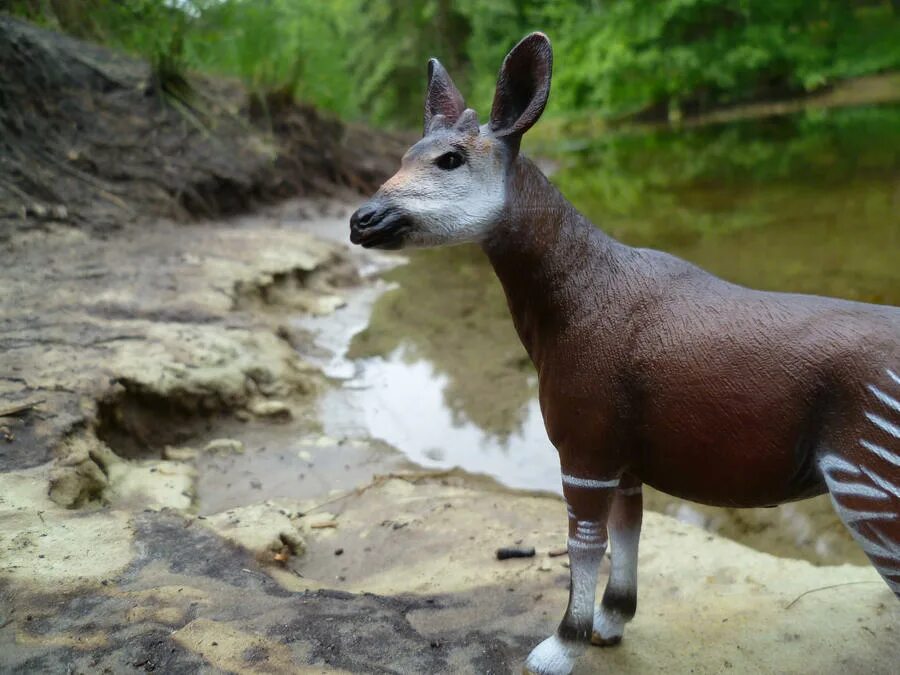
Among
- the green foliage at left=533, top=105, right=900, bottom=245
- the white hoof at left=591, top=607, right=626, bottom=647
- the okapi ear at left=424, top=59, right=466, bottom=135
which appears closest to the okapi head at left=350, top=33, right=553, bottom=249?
the okapi ear at left=424, top=59, right=466, bottom=135

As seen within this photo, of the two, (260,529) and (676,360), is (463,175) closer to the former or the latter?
(676,360)

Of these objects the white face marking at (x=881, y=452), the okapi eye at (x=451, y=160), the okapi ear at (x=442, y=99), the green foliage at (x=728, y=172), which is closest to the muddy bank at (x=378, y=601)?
the white face marking at (x=881, y=452)

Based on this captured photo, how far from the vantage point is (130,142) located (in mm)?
9367

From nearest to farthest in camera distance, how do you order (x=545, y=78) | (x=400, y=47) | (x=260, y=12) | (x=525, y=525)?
1. (x=545, y=78)
2. (x=525, y=525)
3. (x=260, y=12)
4. (x=400, y=47)

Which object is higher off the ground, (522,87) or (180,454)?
(522,87)

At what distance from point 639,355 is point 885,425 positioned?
2.28 feet

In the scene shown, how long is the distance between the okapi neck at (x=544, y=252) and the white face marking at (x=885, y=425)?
35.1 inches

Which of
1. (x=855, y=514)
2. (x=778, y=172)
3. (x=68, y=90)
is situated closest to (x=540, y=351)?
(x=855, y=514)

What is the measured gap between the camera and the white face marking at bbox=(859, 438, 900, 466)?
1978mm

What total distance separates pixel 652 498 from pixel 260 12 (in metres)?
9.81

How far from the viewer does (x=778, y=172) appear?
1303 centimetres

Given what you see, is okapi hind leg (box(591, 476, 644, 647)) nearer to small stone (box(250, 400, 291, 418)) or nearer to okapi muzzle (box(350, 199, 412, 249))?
okapi muzzle (box(350, 199, 412, 249))

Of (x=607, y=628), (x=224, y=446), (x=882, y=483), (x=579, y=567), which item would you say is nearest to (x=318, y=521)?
(x=224, y=446)

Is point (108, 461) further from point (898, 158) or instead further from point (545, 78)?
point (898, 158)
